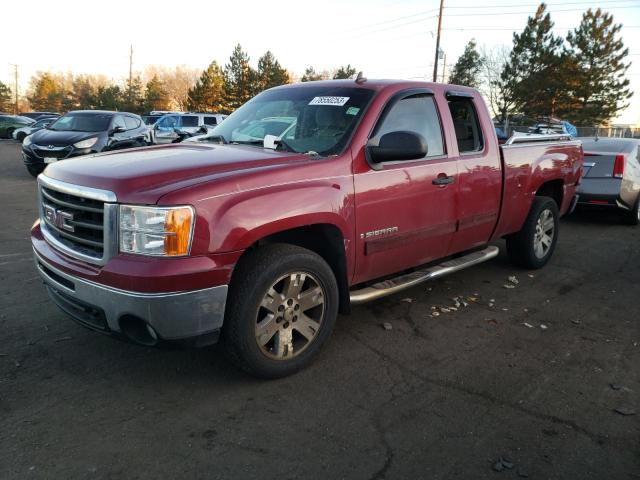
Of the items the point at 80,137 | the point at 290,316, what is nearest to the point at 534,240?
the point at 290,316

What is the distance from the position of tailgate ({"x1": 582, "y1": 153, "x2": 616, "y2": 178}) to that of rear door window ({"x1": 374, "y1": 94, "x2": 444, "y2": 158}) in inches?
234

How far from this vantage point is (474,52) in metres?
58.2

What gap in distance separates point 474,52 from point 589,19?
14.8 metres

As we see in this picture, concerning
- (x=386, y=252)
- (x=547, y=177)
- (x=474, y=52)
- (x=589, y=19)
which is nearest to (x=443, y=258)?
(x=386, y=252)

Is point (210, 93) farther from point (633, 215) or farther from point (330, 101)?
point (330, 101)

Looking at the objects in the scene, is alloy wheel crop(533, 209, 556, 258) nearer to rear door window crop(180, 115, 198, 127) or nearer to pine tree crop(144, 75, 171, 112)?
rear door window crop(180, 115, 198, 127)

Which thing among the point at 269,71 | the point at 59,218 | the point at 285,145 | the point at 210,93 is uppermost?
the point at 269,71

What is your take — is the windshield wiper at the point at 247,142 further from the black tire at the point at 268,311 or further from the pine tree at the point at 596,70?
the pine tree at the point at 596,70

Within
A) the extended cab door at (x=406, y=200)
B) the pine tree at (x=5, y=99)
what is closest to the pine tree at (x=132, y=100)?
the pine tree at (x=5, y=99)

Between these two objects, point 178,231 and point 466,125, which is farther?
point 466,125

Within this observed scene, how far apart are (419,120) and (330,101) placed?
2.56 ft

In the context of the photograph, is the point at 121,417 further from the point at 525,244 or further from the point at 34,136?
the point at 34,136

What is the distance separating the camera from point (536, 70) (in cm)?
4672

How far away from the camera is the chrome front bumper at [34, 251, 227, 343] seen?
2.79m
